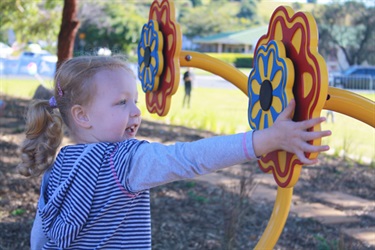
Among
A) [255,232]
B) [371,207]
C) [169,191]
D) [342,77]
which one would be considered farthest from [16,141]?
[342,77]

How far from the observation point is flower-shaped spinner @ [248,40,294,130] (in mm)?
1428

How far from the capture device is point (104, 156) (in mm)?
1457

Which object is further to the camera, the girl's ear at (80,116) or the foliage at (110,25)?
the foliage at (110,25)

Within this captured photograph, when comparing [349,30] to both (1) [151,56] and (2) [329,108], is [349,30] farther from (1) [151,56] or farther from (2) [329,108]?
(2) [329,108]

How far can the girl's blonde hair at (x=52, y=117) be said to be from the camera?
5.29 feet

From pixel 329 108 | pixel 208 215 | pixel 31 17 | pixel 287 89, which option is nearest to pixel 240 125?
pixel 31 17

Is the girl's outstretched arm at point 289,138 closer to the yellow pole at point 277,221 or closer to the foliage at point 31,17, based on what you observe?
the yellow pole at point 277,221

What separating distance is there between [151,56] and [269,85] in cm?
168

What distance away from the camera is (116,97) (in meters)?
1.54

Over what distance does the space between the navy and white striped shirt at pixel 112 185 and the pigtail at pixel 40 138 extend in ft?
0.37

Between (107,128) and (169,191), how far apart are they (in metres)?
2.92

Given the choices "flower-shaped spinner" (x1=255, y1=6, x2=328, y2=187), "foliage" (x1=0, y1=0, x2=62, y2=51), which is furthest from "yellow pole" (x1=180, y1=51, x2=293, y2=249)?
"foliage" (x1=0, y1=0, x2=62, y2=51)

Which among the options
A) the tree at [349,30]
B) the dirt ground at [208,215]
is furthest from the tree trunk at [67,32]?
the tree at [349,30]

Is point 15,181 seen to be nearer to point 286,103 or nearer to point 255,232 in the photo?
point 255,232
